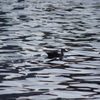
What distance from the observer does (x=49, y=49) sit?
34156mm

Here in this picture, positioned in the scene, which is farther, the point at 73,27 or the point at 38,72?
the point at 73,27

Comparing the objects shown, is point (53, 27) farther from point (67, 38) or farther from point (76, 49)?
point (76, 49)

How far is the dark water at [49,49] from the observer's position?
878 inches

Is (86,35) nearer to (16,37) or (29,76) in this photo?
(16,37)

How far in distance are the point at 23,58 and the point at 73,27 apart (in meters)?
17.1

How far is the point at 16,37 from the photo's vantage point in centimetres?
4003

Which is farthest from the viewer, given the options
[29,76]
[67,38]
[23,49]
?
[67,38]

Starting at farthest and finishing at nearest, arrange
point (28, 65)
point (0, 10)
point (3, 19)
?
point (0, 10), point (3, 19), point (28, 65)

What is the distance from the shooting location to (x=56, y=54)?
31.2 meters

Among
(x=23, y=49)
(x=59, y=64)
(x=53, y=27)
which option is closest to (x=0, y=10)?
(x=53, y=27)

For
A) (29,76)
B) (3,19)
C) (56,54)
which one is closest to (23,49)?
(56,54)

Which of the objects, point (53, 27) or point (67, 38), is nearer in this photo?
point (67, 38)

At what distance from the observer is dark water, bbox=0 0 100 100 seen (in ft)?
73.2

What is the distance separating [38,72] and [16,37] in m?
14.2
